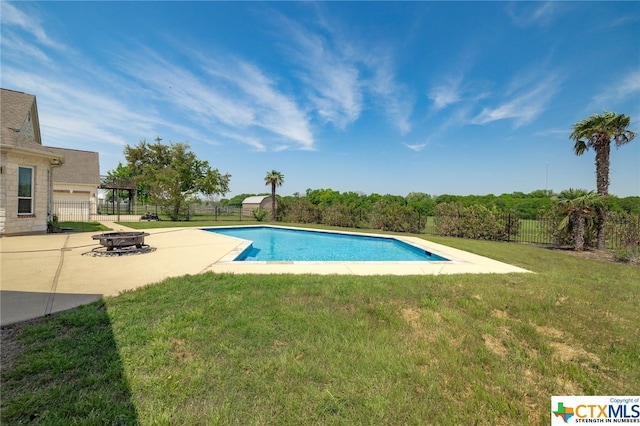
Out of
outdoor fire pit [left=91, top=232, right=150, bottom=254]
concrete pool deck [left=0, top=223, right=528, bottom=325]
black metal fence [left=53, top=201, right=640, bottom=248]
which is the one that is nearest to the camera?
concrete pool deck [left=0, top=223, right=528, bottom=325]

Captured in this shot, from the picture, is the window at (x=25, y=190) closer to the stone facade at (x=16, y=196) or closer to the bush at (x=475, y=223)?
the stone facade at (x=16, y=196)

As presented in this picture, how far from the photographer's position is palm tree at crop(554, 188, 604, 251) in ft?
31.5

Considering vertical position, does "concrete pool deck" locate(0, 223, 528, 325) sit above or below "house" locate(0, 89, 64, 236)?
below

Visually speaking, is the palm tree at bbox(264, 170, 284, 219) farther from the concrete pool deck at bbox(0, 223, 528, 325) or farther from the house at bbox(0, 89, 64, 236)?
the concrete pool deck at bbox(0, 223, 528, 325)

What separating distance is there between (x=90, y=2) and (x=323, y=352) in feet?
37.6

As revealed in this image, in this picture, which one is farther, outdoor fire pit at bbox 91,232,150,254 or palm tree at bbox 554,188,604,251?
palm tree at bbox 554,188,604,251

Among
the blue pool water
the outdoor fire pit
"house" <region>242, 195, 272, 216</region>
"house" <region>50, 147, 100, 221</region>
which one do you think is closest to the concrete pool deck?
the outdoor fire pit

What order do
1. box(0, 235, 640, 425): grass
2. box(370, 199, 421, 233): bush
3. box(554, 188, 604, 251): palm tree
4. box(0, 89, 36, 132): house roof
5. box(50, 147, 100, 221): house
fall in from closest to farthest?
box(0, 235, 640, 425): grass, box(554, 188, 604, 251): palm tree, box(0, 89, 36, 132): house roof, box(370, 199, 421, 233): bush, box(50, 147, 100, 221): house

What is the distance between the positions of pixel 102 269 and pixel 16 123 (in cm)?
1144

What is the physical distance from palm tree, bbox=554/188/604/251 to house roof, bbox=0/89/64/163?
70.1ft

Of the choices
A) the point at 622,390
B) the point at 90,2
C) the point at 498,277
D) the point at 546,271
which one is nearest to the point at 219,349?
the point at 622,390

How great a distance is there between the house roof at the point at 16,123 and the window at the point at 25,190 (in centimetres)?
86

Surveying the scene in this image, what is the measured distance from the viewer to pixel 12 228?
30.2ft

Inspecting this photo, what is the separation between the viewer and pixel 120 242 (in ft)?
23.4
